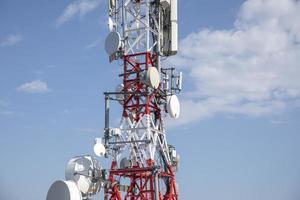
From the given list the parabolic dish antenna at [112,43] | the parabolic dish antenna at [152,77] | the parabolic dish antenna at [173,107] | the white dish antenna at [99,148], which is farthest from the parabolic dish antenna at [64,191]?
the parabolic dish antenna at [112,43]

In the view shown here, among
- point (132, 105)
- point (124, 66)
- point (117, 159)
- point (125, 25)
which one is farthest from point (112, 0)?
point (117, 159)

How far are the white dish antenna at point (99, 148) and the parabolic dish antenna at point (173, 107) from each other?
226 inches

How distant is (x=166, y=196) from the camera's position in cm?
3700

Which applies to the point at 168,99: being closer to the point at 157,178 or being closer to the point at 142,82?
the point at 142,82

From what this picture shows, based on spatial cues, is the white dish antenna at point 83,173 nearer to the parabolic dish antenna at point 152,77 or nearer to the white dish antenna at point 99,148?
the white dish antenna at point 99,148

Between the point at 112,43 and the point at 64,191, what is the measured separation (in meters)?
12.1

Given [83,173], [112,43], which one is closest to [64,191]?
[83,173]

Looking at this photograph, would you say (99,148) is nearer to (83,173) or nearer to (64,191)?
(83,173)

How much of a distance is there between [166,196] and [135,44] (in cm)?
1070

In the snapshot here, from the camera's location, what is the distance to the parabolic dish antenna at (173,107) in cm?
3841

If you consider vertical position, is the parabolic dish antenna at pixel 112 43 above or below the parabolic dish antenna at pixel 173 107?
above

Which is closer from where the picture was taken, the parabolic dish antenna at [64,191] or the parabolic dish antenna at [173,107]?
the parabolic dish antenna at [64,191]

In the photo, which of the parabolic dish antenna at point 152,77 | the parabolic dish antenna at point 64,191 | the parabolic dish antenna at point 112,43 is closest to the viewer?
the parabolic dish antenna at point 64,191

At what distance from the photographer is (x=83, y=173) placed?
33.4 meters
